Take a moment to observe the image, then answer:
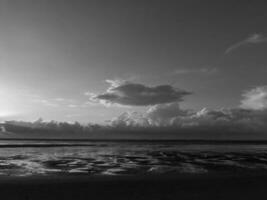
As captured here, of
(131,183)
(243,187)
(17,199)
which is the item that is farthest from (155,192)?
(17,199)

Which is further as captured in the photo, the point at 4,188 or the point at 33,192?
the point at 4,188

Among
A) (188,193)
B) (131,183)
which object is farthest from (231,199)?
(131,183)

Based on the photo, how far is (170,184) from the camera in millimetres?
18531

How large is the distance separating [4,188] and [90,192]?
5.14 metres

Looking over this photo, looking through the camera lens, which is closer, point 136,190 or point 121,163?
point 136,190

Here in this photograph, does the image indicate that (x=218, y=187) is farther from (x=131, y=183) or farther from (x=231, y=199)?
(x=131, y=183)

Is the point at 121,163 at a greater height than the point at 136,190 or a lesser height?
greater

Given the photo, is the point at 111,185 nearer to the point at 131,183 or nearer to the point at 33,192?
the point at 131,183

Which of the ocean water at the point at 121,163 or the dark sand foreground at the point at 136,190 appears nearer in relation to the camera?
the dark sand foreground at the point at 136,190

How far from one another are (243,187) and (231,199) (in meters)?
3.84

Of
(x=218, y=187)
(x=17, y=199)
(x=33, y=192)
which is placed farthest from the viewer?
(x=218, y=187)

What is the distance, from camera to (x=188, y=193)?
52.7ft

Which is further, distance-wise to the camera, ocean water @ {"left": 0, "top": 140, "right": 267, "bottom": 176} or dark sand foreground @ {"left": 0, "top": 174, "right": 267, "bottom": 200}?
ocean water @ {"left": 0, "top": 140, "right": 267, "bottom": 176}

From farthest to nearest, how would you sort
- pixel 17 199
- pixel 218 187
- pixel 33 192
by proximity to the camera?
pixel 218 187
pixel 33 192
pixel 17 199
